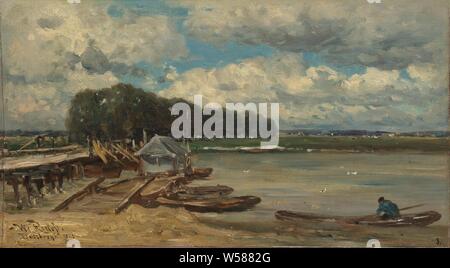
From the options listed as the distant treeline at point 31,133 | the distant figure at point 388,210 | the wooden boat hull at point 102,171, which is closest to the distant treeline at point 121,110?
the distant treeline at point 31,133

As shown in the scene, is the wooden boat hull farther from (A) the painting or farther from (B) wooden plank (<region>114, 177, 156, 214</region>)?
(B) wooden plank (<region>114, 177, 156, 214</region>)

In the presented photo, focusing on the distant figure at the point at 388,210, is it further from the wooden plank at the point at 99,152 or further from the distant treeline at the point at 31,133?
the distant treeline at the point at 31,133

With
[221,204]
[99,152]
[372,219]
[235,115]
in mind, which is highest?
[235,115]

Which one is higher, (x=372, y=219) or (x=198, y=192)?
(x=198, y=192)

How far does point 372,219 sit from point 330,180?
1.60ft

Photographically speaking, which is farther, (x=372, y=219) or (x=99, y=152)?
(x=99, y=152)

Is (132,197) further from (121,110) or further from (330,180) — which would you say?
(330,180)

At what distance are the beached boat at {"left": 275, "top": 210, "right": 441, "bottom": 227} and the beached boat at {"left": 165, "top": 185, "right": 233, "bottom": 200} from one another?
0.51m

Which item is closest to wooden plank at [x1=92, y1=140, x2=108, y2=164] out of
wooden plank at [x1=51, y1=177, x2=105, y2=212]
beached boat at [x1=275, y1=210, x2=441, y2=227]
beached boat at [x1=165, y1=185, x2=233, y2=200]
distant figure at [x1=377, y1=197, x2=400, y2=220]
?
wooden plank at [x1=51, y1=177, x2=105, y2=212]

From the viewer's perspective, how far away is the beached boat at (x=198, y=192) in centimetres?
472

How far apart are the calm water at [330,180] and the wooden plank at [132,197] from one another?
473mm

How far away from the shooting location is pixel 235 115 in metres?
4.74
